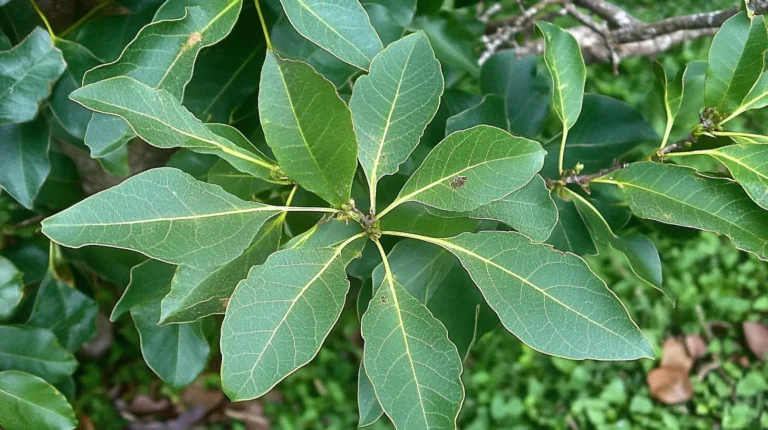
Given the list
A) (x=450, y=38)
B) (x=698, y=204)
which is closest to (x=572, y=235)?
(x=698, y=204)

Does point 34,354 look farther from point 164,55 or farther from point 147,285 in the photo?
point 164,55

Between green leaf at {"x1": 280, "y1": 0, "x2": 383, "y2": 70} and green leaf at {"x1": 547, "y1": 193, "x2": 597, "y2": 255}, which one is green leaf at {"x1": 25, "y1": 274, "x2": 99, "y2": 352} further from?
green leaf at {"x1": 547, "y1": 193, "x2": 597, "y2": 255}

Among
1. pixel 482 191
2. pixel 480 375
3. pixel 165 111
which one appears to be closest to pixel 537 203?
pixel 482 191

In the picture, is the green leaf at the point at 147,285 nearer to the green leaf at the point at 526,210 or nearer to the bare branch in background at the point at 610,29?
the green leaf at the point at 526,210

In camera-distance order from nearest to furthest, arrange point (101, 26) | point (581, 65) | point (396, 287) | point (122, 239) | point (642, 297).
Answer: point (122, 239) → point (396, 287) → point (581, 65) → point (101, 26) → point (642, 297)

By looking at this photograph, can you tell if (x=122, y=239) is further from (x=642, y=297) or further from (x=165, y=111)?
(x=642, y=297)

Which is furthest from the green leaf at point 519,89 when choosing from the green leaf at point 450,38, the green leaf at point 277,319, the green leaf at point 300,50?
the green leaf at point 277,319
